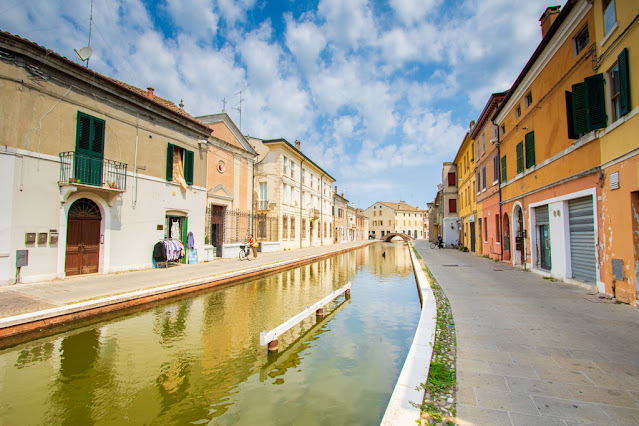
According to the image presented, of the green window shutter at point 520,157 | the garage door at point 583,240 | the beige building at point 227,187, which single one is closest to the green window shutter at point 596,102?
the garage door at point 583,240

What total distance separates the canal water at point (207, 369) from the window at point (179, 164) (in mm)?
7712

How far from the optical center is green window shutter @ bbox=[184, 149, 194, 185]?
14.8 metres

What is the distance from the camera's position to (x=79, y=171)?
1006 centimetres

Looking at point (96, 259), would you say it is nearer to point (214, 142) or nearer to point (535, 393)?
point (214, 142)

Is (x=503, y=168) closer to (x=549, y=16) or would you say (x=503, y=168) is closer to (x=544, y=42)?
(x=549, y=16)

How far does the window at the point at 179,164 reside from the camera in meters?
13.8

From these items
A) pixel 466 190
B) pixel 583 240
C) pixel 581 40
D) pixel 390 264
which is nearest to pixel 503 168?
pixel 581 40

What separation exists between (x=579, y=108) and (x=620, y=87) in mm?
1328

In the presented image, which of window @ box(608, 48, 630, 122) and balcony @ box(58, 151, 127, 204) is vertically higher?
window @ box(608, 48, 630, 122)

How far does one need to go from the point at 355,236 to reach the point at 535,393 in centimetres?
5867

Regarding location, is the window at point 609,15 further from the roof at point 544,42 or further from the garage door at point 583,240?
the garage door at point 583,240

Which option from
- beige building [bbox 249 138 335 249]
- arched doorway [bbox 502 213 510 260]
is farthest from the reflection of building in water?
beige building [bbox 249 138 335 249]

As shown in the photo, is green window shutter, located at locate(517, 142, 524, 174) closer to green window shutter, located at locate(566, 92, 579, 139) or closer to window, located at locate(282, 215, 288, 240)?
green window shutter, located at locate(566, 92, 579, 139)

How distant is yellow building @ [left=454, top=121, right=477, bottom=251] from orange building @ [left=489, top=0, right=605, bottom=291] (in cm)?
961
